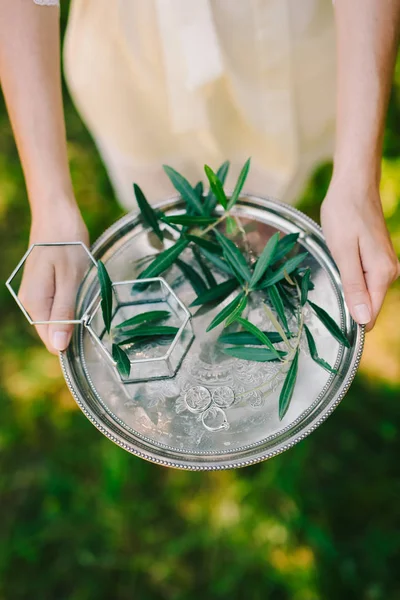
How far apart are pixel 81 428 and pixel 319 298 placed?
1.02 meters

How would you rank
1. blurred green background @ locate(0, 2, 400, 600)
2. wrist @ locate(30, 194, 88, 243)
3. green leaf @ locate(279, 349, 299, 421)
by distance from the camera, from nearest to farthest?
green leaf @ locate(279, 349, 299, 421)
wrist @ locate(30, 194, 88, 243)
blurred green background @ locate(0, 2, 400, 600)

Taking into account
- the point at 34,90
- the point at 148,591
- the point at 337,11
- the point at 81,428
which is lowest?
the point at 148,591

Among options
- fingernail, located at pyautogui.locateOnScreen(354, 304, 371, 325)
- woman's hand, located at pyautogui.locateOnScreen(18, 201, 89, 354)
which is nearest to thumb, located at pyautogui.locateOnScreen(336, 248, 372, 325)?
fingernail, located at pyautogui.locateOnScreen(354, 304, 371, 325)

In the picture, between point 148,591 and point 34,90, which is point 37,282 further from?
point 148,591

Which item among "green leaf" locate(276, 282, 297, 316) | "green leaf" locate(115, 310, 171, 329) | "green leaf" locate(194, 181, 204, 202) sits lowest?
"green leaf" locate(115, 310, 171, 329)

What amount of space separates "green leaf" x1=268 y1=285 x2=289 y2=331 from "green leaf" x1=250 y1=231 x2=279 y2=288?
0.03 metres

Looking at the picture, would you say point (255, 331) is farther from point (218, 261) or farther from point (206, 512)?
point (206, 512)

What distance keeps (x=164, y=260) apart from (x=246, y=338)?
8.7 inches

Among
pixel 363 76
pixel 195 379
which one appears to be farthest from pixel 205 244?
pixel 363 76

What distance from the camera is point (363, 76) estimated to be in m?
1.09

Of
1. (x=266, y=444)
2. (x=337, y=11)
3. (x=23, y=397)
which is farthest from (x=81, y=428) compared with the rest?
(x=337, y=11)

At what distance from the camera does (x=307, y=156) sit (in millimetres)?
1650

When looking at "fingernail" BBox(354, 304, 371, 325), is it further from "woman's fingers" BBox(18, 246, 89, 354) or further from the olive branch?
"woman's fingers" BBox(18, 246, 89, 354)

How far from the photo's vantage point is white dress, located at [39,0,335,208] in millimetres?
1236
